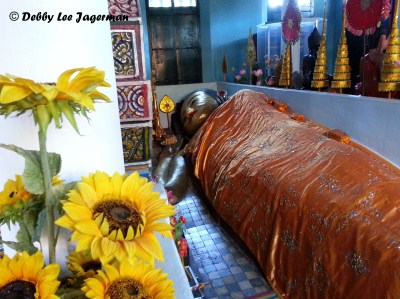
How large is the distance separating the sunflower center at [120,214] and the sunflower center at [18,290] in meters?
0.11

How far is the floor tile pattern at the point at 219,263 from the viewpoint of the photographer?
67.9 inches

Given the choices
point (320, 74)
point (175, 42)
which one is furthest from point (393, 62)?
point (175, 42)

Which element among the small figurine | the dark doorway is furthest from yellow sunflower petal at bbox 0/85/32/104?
the dark doorway

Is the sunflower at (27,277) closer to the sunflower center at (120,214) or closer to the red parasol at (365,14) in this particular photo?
the sunflower center at (120,214)

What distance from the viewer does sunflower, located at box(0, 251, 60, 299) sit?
377 millimetres

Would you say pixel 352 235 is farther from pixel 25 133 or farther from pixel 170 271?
pixel 25 133

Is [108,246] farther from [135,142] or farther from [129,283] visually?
[135,142]

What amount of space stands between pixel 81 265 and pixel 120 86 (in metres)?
0.74

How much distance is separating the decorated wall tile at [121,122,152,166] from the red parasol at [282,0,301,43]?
2634 millimetres

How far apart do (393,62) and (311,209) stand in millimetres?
1107

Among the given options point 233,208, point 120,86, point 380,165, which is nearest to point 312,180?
point 380,165

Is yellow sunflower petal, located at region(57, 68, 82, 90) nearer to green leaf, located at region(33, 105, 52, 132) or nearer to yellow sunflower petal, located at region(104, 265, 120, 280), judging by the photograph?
green leaf, located at region(33, 105, 52, 132)

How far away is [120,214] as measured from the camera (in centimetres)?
41

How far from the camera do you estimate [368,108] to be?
2164 millimetres
